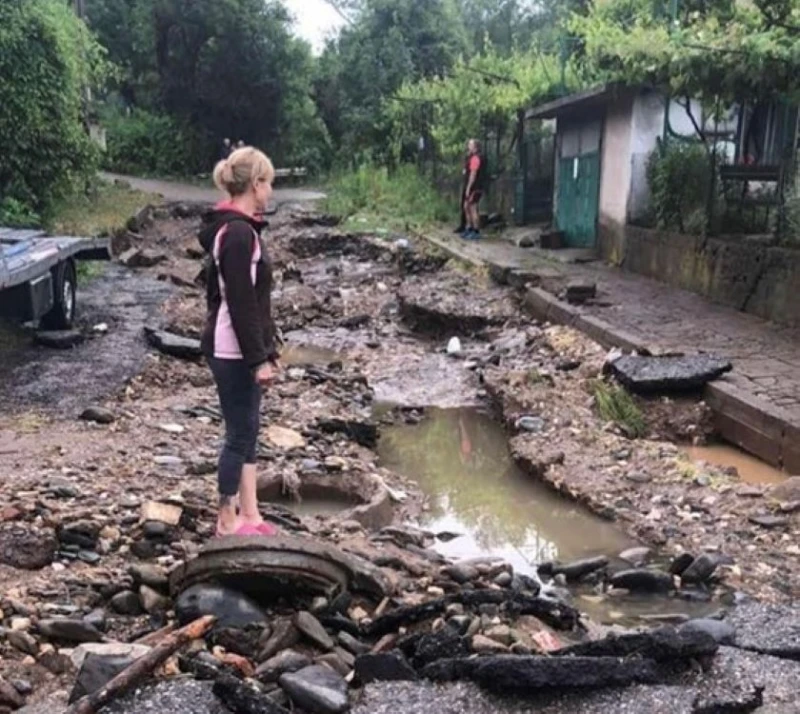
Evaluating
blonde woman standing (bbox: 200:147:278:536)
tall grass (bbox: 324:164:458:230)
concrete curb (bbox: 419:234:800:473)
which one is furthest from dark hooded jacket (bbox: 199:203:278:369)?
tall grass (bbox: 324:164:458:230)

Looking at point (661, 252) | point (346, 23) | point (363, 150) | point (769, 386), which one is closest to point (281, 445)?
point (769, 386)

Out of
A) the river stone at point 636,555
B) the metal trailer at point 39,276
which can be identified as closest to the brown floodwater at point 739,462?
the river stone at point 636,555

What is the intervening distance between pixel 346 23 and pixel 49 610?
33449 millimetres

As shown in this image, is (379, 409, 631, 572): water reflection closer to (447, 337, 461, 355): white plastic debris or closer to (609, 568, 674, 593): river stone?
(609, 568, 674, 593): river stone

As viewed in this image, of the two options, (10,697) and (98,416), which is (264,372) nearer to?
(10,697)

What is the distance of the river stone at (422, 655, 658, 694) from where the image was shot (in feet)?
9.60

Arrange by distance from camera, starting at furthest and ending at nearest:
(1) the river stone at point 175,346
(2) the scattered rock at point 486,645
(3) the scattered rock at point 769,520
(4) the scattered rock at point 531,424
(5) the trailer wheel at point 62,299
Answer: (5) the trailer wheel at point 62,299
(1) the river stone at point 175,346
(4) the scattered rock at point 531,424
(3) the scattered rock at point 769,520
(2) the scattered rock at point 486,645

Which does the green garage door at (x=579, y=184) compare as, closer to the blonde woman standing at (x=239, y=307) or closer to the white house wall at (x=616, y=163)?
the white house wall at (x=616, y=163)

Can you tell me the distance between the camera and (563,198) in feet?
55.4

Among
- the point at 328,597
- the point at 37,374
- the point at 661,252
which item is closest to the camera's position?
the point at 328,597

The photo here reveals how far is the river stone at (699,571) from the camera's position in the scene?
4566 millimetres

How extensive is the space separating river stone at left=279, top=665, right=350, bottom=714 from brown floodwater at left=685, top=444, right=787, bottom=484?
3.87 metres

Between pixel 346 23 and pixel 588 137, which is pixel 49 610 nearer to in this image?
pixel 588 137

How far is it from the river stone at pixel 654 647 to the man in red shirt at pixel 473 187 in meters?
14.8
